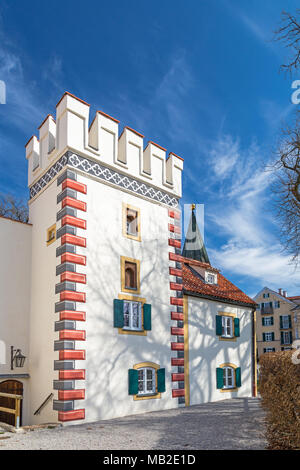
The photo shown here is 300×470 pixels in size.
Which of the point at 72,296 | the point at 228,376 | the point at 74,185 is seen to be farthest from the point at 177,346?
the point at 74,185

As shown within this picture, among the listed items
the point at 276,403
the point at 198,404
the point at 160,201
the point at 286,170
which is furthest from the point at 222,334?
the point at 276,403

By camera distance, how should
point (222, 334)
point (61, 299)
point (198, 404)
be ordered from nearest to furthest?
point (61, 299) < point (198, 404) < point (222, 334)

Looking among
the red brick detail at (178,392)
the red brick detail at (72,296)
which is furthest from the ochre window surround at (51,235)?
the red brick detail at (178,392)

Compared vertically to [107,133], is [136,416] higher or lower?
lower

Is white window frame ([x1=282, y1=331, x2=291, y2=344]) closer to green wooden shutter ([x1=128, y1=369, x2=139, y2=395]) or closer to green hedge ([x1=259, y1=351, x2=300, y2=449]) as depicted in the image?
green wooden shutter ([x1=128, y1=369, x2=139, y2=395])

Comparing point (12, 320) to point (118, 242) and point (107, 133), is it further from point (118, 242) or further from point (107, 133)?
point (107, 133)

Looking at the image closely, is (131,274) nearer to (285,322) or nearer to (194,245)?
(194,245)

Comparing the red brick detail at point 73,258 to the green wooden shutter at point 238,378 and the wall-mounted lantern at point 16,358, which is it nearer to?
the wall-mounted lantern at point 16,358

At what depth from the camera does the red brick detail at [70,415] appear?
1212 centimetres

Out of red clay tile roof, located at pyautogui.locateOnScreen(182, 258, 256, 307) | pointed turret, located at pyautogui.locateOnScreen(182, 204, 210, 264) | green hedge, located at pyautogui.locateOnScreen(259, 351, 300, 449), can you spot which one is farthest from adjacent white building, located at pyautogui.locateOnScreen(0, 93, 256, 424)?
pointed turret, located at pyautogui.locateOnScreen(182, 204, 210, 264)

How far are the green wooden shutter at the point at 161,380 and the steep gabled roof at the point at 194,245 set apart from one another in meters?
15.0

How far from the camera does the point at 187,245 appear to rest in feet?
104

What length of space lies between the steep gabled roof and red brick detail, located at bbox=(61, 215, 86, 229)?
55.7 feet
